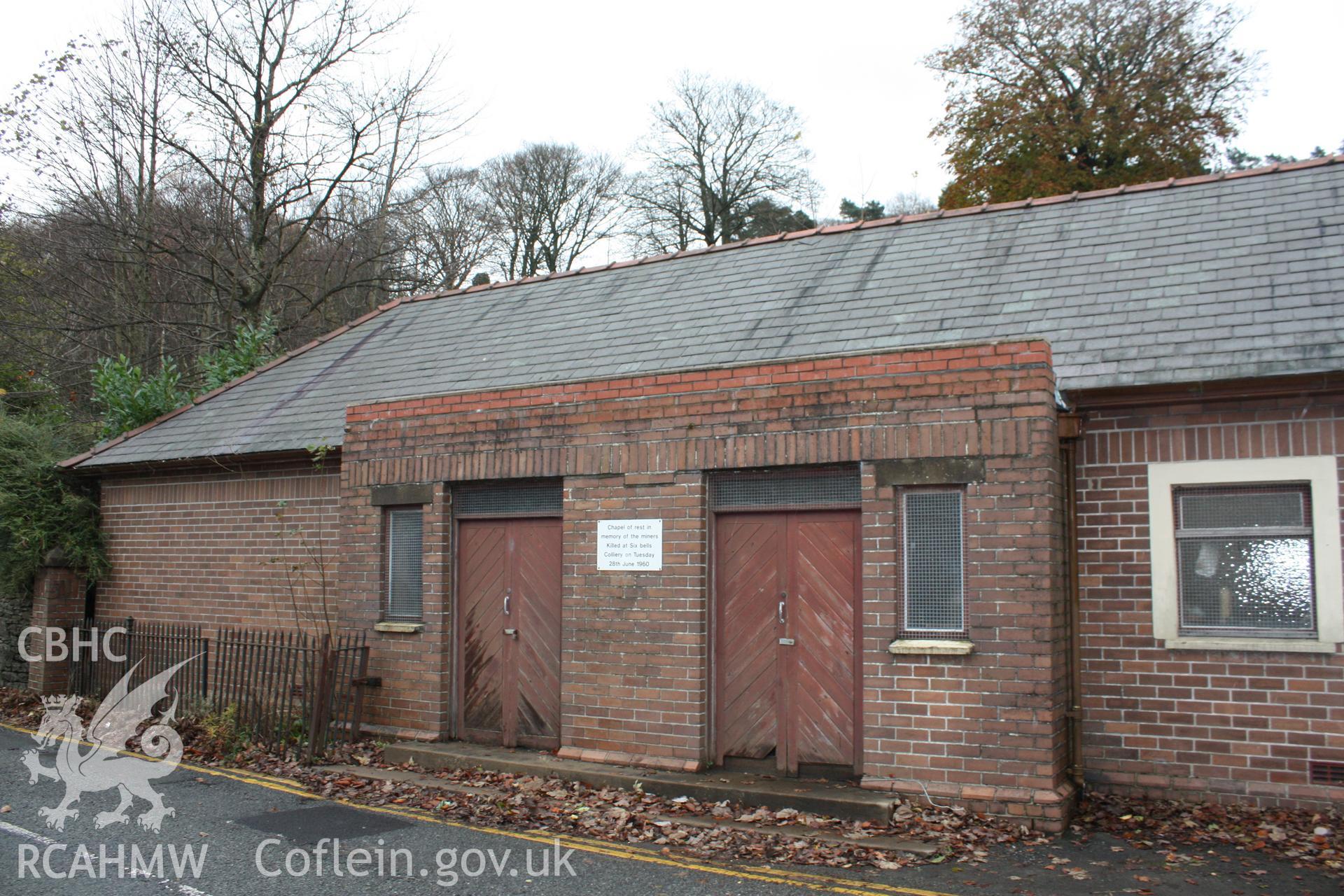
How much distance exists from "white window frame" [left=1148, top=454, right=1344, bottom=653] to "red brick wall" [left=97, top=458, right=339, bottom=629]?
8.96m

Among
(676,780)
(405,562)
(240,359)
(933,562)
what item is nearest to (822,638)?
(933,562)

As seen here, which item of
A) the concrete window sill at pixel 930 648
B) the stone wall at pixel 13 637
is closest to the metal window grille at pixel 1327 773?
the concrete window sill at pixel 930 648

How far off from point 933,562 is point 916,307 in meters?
3.35

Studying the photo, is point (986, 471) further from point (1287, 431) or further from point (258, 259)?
point (258, 259)

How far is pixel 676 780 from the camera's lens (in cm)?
845

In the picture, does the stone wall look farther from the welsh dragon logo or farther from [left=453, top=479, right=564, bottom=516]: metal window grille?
[left=453, top=479, right=564, bottom=516]: metal window grille

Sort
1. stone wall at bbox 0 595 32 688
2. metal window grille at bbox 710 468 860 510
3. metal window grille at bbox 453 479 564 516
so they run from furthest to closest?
stone wall at bbox 0 595 32 688, metal window grille at bbox 453 479 564 516, metal window grille at bbox 710 468 860 510

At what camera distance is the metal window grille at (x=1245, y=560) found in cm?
796

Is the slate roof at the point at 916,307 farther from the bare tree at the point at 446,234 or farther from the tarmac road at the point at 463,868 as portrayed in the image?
the bare tree at the point at 446,234

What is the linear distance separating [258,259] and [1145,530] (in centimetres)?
2013

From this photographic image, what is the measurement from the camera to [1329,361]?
7699 mm

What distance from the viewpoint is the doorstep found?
7.71m

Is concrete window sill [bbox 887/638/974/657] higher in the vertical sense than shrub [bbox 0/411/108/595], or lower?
lower

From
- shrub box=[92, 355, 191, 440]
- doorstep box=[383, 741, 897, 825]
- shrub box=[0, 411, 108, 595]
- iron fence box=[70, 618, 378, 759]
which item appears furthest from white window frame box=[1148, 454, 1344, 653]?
shrub box=[92, 355, 191, 440]
